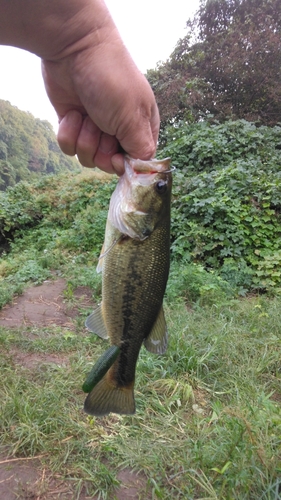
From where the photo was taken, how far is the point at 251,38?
1195cm

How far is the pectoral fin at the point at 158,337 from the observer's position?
1.44 m

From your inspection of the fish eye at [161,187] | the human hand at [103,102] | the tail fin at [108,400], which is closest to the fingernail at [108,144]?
the human hand at [103,102]

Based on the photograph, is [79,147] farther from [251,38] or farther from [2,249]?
[251,38]

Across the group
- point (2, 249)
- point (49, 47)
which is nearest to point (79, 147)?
point (49, 47)

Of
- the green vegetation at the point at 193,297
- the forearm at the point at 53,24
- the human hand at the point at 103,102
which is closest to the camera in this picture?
the forearm at the point at 53,24

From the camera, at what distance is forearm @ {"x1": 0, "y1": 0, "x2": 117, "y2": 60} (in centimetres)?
117

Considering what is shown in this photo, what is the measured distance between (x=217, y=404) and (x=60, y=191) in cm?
958

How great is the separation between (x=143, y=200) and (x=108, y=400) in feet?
2.71

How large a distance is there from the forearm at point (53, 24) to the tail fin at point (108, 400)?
1.31 metres

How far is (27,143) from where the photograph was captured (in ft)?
136

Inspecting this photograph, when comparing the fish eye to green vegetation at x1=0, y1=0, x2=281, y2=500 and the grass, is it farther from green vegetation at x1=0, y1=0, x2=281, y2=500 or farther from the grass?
green vegetation at x1=0, y1=0, x2=281, y2=500

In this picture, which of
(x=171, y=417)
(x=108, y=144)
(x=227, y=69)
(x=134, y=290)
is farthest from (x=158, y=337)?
(x=227, y=69)

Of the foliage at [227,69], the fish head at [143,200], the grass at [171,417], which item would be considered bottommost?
the grass at [171,417]

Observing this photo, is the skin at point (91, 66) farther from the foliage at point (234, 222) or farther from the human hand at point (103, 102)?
the foliage at point (234, 222)
